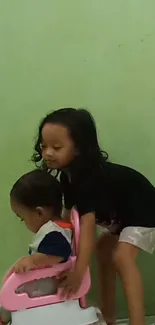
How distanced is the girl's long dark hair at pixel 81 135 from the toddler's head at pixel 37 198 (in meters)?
0.09

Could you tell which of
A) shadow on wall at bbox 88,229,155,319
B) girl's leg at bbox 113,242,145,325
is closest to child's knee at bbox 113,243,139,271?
girl's leg at bbox 113,242,145,325

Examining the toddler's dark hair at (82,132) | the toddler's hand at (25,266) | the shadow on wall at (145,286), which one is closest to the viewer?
the toddler's hand at (25,266)

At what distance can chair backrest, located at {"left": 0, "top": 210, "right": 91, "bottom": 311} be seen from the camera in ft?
3.89

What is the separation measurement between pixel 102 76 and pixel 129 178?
0.96ft

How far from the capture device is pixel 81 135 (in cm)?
129

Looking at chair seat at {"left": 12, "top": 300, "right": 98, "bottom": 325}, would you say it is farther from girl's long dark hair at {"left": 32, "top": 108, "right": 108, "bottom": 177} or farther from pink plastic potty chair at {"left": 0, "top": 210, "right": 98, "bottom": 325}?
girl's long dark hair at {"left": 32, "top": 108, "right": 108, "bottom": 177}

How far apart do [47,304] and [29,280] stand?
7 centimetres

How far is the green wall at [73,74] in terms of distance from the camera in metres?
1.44

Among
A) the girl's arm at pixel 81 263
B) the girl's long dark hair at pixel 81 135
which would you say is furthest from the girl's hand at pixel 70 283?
the girl's long dark hair at pixel 81 135

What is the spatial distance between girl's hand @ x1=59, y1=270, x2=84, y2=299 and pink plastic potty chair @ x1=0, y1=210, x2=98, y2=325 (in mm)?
11

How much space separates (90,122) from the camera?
131 cm

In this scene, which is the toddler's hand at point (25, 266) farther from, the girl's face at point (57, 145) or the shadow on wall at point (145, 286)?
the shadow on wall at point (145, 286)

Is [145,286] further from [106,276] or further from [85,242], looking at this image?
[85,242]

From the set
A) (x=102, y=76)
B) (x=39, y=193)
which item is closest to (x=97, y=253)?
(x=39, y=193)
